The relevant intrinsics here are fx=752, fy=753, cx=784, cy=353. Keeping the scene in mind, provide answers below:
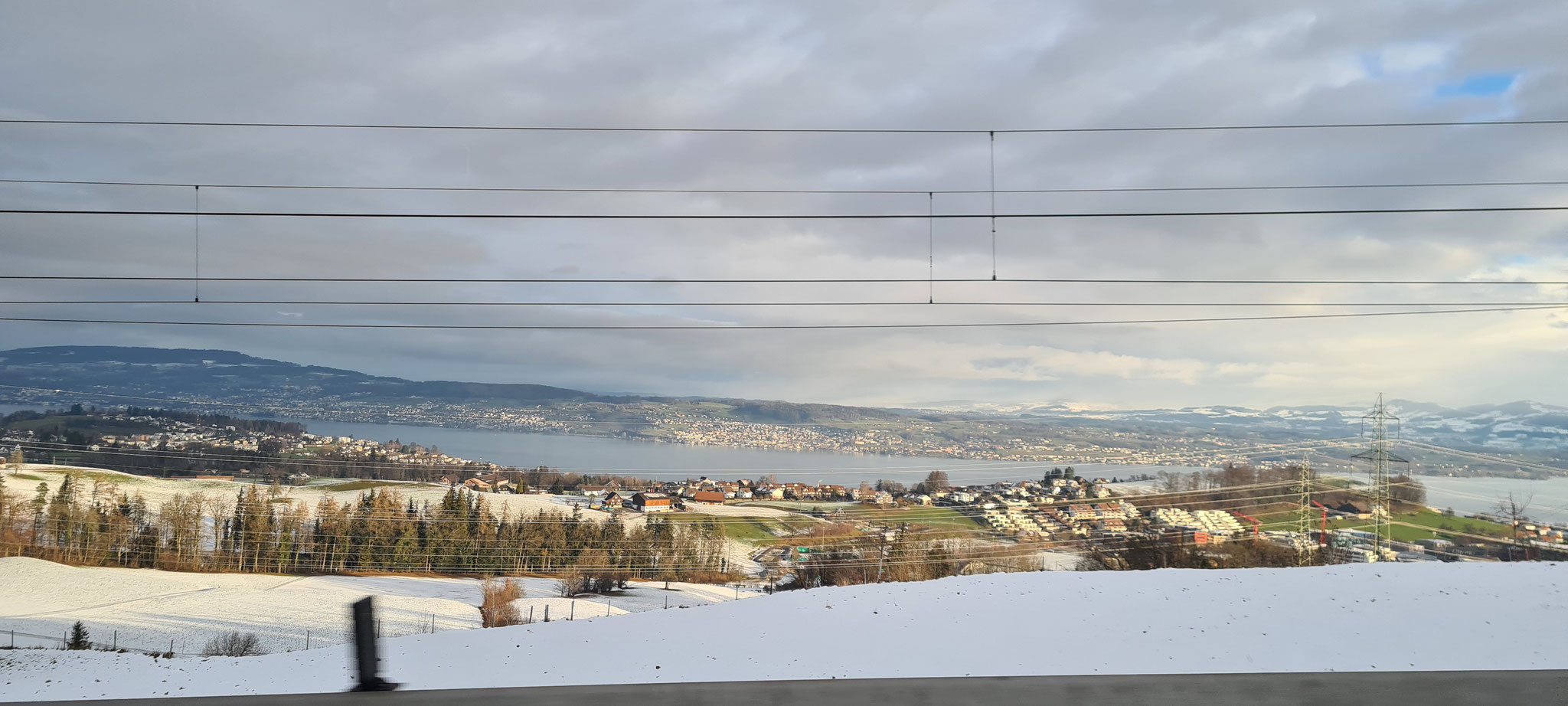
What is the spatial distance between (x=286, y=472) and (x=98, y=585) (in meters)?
5.09

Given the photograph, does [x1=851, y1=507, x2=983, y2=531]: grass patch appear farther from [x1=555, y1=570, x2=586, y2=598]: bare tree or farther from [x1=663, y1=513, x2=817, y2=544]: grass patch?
[x1=555, y1=570, x2=586, y2=598]: bare tree

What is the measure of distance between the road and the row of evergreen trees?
15.1 metres

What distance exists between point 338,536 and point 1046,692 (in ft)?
72.6

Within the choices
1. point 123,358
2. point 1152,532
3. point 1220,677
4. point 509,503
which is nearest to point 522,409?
point 509,503

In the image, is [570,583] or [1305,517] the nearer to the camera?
[1305,517]

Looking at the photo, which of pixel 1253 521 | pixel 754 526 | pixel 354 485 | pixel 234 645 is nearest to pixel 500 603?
pixel 234 645

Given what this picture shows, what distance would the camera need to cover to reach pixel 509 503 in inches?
767

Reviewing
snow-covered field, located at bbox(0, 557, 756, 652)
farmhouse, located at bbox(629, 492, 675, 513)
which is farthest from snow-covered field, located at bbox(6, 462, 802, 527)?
snow-covered field, located at bbox(0, 557, 756, 652)

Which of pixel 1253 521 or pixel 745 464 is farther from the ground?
pixel 745 464

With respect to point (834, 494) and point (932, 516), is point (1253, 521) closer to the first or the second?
point (932, 516)

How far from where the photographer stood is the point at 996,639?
6.38 m

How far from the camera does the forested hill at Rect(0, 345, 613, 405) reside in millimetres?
23344

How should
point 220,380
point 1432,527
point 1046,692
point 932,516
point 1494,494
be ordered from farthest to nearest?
1. point 220,380
2. point 932,516
3. point 1432,527
4. point 1494,494
5. point 1046,692

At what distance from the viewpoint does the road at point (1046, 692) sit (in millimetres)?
4312
